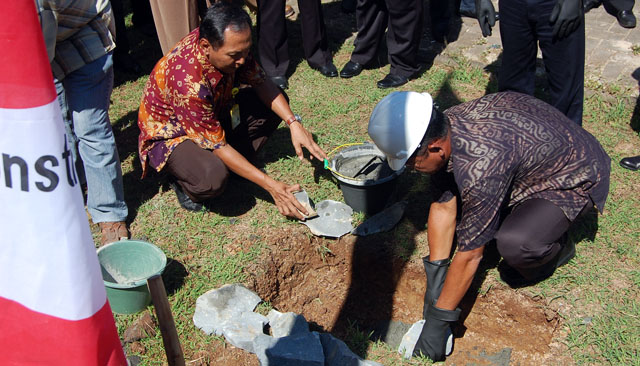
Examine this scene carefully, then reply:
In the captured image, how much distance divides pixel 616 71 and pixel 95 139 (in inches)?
183

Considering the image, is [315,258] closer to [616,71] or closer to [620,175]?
[620,175]

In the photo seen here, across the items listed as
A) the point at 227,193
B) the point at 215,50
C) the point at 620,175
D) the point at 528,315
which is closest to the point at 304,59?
the point at 227,193

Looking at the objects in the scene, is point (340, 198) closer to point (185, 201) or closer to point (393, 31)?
point (185, 201)

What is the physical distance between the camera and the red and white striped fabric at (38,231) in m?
1.54

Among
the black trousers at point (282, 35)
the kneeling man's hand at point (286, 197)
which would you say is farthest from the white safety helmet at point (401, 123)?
the black trousers at point (282, 35)

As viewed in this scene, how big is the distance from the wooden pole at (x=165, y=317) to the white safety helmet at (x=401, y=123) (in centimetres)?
130

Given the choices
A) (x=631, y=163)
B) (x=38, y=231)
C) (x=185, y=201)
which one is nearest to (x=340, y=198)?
(x=185, y=201)

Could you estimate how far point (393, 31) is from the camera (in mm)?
5391

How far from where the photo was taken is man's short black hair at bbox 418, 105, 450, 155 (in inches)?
110

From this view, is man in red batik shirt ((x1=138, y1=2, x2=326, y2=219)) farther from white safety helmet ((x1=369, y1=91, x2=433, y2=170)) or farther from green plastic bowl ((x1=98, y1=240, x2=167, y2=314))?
white safety helmet ((x1=369, y1=91, x2=433, y2=170))

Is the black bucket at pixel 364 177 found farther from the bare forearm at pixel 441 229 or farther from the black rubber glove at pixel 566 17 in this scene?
the black rubber glove at pixel 566 17

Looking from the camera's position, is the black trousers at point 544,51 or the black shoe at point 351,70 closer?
the black trousers at point 544,51

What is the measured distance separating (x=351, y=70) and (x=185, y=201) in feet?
7.84

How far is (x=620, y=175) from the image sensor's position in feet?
13.8
